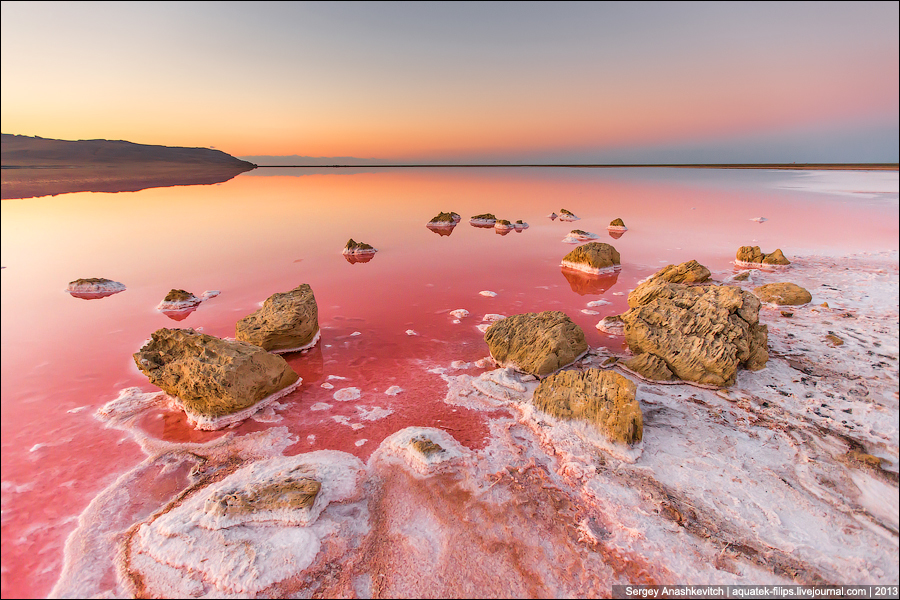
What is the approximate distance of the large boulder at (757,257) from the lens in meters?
10.5

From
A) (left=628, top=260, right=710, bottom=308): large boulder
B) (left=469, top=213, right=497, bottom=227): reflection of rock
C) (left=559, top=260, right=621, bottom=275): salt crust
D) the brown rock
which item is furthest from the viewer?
(left=469, top=213, right=497, bottom=227): reflection of rock

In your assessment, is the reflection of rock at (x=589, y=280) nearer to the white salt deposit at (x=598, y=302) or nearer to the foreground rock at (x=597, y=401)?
the white salt deposit at (x=598, y=302)

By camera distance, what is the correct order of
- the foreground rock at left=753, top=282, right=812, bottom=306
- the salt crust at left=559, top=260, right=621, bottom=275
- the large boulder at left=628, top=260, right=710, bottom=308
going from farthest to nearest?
1. the salt crust at left=559, top=260, right=621, bottom=275
2. the large boulder at left=628, top=260, right=710, bottom=308
3. the foreground rock at left=753, top=282, right=812, bottom=306

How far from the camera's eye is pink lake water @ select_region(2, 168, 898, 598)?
12.5 feet

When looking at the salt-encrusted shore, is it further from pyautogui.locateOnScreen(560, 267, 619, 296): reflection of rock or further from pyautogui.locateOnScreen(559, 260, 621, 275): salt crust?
pyautogui.locateOnScreen(559, 260, 621, 275): salt crust

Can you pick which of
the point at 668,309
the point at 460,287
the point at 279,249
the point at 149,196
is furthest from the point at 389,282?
the point at 149,196

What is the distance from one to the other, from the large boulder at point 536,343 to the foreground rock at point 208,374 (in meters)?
3.44

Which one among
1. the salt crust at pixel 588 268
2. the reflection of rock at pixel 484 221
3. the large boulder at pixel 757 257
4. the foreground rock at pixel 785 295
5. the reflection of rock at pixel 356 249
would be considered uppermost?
the reflection of rock at pixel 484 221

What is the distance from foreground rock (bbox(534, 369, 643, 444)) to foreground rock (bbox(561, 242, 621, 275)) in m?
7.02

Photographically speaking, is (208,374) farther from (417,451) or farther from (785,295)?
(785,295)

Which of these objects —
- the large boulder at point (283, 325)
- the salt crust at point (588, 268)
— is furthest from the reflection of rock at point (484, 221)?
the large boulder at point (283, 325)

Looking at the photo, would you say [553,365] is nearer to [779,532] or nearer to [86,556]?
[779,532]

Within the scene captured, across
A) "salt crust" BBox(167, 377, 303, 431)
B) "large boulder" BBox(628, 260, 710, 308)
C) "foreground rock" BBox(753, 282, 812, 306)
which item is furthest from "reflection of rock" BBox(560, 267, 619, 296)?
"salt crust" BBox(167, 377, 303, 431)

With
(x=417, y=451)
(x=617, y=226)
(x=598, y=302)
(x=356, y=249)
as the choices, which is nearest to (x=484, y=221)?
(x=617, y=226)
